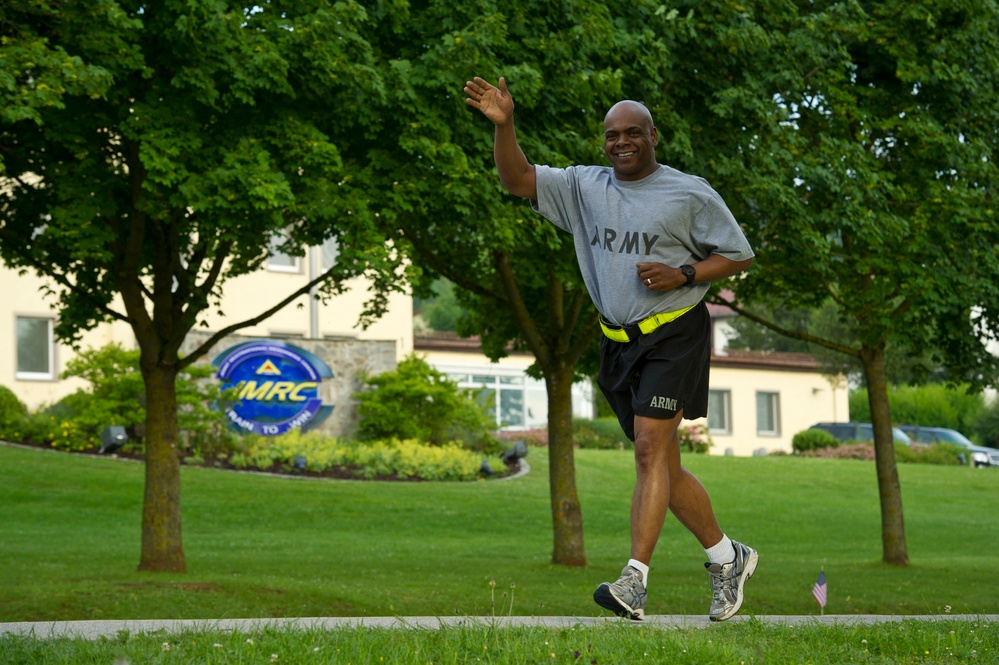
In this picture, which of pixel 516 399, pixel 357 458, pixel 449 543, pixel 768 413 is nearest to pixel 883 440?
pixel 449 543

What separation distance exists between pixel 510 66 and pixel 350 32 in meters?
1.46

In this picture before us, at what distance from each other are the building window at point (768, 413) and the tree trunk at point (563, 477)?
36.0 meters

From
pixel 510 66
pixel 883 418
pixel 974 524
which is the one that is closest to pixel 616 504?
pixel 974 524

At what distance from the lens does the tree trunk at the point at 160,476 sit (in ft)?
44.4

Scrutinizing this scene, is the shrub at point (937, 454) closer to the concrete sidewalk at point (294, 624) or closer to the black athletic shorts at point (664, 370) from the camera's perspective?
the concrete sidewalk at point (294, 624)

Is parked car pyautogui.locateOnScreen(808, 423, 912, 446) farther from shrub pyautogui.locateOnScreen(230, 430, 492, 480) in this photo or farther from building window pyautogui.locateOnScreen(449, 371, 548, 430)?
shrub pyautogui.locateOnScreen(230, 430, 492, 480)

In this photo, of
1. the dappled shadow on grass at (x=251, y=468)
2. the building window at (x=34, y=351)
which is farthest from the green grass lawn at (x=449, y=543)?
the building window at (x=34, y=351)

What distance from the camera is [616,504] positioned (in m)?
28.2

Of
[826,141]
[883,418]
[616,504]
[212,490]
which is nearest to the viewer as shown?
[826,141]

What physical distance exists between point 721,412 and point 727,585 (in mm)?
45291

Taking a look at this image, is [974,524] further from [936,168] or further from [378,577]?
[378,577]

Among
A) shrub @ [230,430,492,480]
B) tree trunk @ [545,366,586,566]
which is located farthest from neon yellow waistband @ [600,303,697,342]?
shrub @ [230,430,492,480]

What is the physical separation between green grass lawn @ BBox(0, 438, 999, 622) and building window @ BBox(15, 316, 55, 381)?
4778 mm

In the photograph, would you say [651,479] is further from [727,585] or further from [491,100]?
[491,100]
